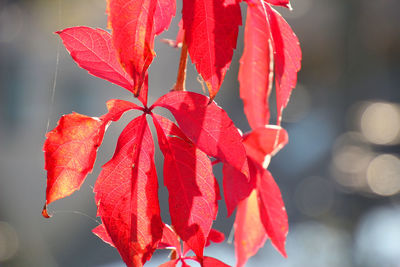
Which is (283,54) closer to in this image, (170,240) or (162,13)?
(162,13)

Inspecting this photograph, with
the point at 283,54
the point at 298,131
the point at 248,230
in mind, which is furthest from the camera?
the point at 298,131

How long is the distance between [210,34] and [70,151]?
16 centimetres

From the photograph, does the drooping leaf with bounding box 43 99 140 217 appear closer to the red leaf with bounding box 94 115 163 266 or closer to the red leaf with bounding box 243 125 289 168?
the red leaf with bounding box 94 115 163 266

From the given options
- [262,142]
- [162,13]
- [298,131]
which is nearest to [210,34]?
[162,13]

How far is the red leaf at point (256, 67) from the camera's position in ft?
1.57

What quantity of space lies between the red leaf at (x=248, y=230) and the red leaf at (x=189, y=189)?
16cm

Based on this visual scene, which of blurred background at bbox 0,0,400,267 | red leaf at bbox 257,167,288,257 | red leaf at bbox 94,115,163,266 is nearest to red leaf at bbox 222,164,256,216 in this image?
red leaf at bbox 257,167,288,257

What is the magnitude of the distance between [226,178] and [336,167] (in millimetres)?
4009

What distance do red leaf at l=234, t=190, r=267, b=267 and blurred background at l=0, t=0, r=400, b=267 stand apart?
214cm

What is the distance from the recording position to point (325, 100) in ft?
16.9

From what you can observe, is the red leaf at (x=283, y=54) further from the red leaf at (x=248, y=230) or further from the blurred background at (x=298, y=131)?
the blurred background at (x=298, y=131)

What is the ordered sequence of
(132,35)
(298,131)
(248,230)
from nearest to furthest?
(132,35) → (248,230) → (298,131)

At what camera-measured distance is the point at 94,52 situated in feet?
1.26

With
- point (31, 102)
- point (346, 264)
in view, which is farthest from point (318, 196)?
point (31, 102)
